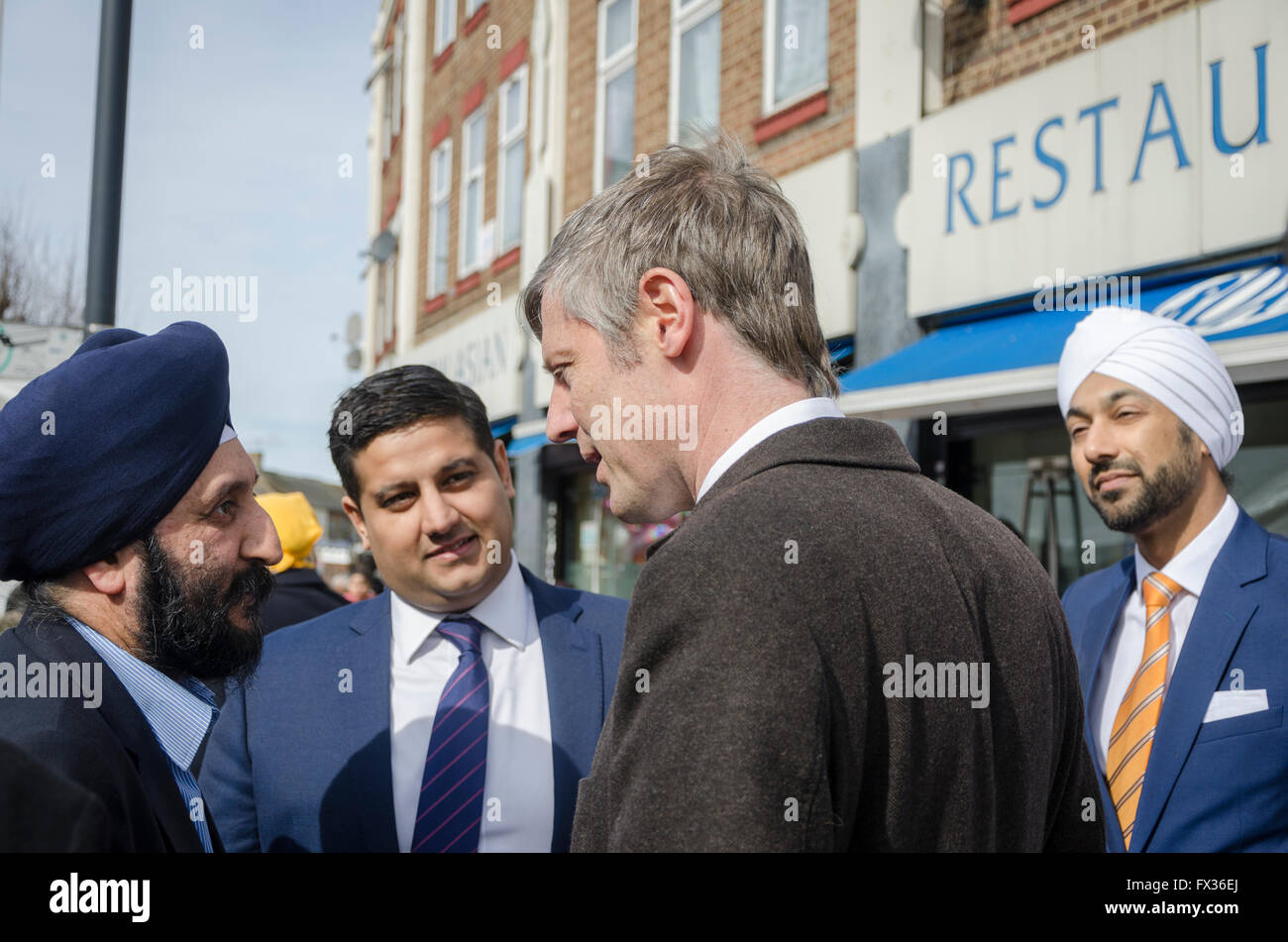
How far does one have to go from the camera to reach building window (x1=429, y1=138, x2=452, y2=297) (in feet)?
49.6

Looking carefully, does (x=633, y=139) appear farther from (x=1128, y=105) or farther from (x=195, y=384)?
→ (x=195, y=384)

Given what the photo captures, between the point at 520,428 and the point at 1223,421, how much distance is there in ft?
25.9

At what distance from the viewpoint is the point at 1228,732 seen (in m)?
2.40

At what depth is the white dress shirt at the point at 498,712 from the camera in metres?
2.24

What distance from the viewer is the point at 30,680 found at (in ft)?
4.83

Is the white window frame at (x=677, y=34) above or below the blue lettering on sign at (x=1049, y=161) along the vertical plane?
above

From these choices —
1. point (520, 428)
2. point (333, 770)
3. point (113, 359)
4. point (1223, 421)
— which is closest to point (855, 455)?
point (113, 359)

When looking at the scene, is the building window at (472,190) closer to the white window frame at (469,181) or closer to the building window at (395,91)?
the white window frame at (469,181)

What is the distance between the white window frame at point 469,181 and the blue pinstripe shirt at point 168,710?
40.4ft

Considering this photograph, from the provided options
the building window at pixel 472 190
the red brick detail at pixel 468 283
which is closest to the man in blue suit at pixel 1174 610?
the red brick detail at pixel 468 283

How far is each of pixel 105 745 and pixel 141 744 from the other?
12 centimetres

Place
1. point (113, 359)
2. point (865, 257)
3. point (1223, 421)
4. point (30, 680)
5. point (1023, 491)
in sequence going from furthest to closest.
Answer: point (865, 257)
point (1023, 491)
point (1223, 421)
point (113, 359)
point (30, 680)

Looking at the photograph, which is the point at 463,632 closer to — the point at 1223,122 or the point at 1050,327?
the point at 1050,327
